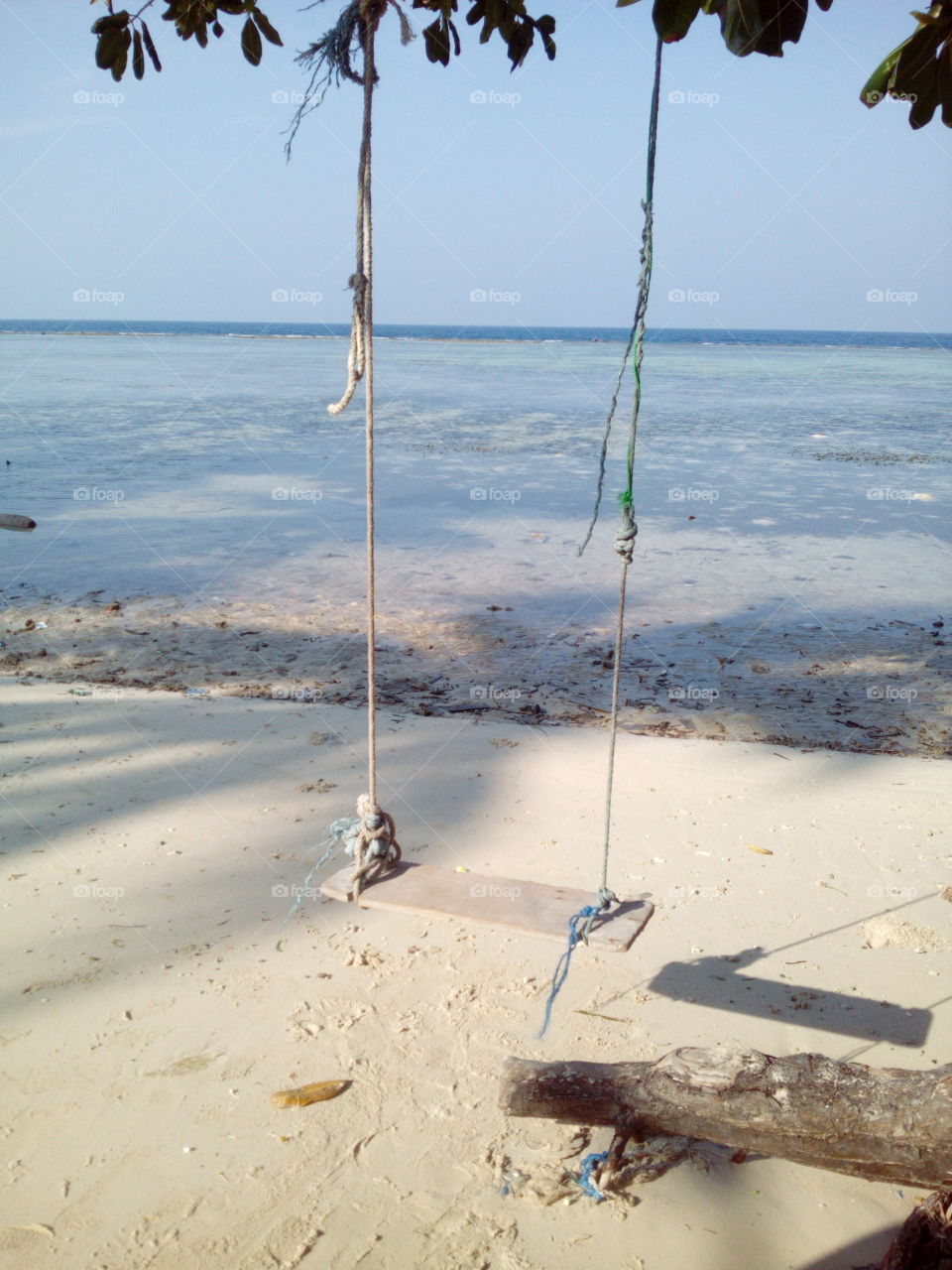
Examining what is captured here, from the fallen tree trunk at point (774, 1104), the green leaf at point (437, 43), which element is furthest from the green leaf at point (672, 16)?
the fallen tree trunk at point (774, 1104)

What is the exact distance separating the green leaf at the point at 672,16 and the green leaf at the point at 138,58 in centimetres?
123

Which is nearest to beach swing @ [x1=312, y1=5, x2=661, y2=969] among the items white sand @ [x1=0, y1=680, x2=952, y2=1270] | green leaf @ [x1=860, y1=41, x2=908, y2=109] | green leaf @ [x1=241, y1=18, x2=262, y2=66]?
green leaf @ [x1=241, y1=18, x2=262, y2=66]

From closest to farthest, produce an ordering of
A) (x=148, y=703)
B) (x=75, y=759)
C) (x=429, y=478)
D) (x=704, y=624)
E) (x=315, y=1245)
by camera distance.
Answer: (x=315, y=1245)
(x=75, y=759)
(x=148, y=703)
(x=704, y=624)
(x=429, y=478)

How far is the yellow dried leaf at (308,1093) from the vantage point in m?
2.50

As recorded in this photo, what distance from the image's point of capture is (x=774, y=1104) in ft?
6.81

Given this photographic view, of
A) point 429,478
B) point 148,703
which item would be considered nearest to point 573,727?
point 148,703

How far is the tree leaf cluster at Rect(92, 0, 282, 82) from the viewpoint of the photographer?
2.29 metres

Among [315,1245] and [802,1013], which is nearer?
[315,1245]

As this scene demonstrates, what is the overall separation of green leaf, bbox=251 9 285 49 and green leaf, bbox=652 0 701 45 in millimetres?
1190

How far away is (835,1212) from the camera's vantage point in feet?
7.22

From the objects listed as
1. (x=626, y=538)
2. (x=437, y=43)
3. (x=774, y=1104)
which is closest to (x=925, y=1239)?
(x=774, y=1104)

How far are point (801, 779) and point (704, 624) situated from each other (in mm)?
2901

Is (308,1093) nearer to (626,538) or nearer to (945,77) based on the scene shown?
(626,538)

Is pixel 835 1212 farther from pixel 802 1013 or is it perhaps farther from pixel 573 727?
pixel 573 727
